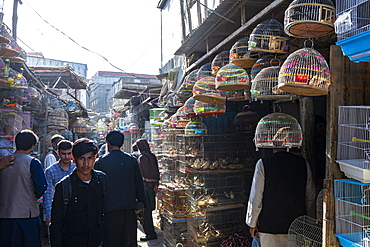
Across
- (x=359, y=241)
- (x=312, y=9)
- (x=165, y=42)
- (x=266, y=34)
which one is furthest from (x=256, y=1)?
(x=165, y=42)

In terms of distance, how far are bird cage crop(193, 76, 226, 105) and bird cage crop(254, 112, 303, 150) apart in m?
1.17

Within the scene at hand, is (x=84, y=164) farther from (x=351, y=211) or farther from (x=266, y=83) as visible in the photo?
(x=351, y=211)

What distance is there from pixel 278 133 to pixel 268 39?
113 cm

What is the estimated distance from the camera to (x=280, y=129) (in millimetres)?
3752

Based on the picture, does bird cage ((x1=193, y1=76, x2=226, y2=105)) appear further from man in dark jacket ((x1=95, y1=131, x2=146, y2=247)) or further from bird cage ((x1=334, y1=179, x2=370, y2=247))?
bird cage ((x1=334, y1=179, x2=370, y2=247))

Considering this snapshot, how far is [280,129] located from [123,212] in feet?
7.36

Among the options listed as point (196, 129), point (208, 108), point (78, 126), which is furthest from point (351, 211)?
point (78, 126)

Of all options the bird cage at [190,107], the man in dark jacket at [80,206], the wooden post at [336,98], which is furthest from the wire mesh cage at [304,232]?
the bird cage at [190,107]

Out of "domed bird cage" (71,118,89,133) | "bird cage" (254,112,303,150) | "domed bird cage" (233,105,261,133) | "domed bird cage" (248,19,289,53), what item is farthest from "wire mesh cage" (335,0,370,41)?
"domed bird cage" (71,118,89,133)

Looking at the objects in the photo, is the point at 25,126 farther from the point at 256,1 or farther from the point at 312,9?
the point at 312,9

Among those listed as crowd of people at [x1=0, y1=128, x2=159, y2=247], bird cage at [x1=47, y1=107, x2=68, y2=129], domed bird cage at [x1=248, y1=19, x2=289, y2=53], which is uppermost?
domed bird cage at [x1=248, y1=19, x2=289, y2=53]

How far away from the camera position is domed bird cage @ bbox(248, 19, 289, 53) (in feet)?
12.3

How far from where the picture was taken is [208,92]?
5.00 meters

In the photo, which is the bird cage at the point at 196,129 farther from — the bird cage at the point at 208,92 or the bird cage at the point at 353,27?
the bird cage at the point at 353,27
